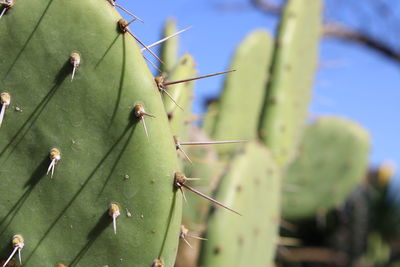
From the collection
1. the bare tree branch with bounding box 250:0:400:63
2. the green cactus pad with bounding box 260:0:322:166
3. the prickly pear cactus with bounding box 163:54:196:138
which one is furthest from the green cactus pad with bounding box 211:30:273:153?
the bare tree branch with bounding box 250:0:400:63

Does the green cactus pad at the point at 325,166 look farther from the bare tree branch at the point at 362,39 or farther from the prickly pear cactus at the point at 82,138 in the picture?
the bare tree branch at the point at 362,39

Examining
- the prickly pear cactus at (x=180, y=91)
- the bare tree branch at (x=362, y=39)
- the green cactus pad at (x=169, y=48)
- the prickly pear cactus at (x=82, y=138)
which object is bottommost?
the prickly pear cactus at (x=82, y=138)

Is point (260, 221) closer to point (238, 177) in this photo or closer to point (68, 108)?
point (238, 177)

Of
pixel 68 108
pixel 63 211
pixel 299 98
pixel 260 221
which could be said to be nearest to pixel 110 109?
pixel 68 108

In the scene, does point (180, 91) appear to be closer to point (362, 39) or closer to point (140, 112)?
point (140, 112)

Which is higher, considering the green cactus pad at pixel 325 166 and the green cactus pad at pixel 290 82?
the green cactus pad at pixel 325 166

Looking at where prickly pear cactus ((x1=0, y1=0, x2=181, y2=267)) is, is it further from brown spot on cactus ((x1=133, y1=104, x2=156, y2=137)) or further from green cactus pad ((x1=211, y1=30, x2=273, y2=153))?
green cactus pad ((x1=211, y1=30, x2=273, y2=153))

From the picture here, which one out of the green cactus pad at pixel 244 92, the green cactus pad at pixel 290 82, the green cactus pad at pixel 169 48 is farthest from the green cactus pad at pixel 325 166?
the green cactus pad at pixel 169 48

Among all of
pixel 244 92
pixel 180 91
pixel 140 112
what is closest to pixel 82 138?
pixel 140 112
